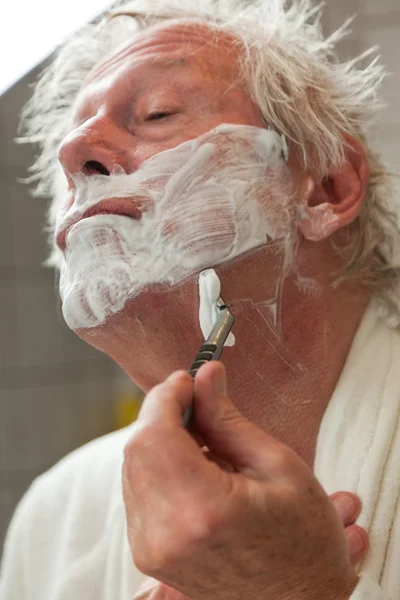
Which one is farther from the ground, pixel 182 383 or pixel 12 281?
pixel 182 383

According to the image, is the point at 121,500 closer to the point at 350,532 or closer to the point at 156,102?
the point at 350,532

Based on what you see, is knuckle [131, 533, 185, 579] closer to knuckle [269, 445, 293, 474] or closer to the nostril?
knuckle [269, 445, 293, 474]

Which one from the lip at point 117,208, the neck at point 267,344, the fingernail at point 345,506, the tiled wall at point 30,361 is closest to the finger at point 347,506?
the fingernail at point 345,506

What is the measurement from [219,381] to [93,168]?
379 mm

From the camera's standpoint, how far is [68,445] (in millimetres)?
1658

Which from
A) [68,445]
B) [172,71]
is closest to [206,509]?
[172,71]

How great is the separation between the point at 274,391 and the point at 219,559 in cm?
37

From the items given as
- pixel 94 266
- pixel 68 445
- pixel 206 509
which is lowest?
pixel 68 445

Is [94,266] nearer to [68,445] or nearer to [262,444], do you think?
[262,444]

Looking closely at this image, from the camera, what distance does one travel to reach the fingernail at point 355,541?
0.74 m

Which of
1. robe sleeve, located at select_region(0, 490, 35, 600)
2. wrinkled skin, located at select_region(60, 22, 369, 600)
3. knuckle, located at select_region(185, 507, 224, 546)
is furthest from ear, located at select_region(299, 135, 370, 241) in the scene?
robe sleeve, located at select_region(0, 490, 35, 600)

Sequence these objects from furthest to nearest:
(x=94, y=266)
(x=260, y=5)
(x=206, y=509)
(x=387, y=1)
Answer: (x=387, y=1) < (x=260, y=5) < (x=94, y=266) < (x=206, y=509)

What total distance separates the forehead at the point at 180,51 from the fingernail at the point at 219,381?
45cm

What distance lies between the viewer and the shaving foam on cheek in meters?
0.78
